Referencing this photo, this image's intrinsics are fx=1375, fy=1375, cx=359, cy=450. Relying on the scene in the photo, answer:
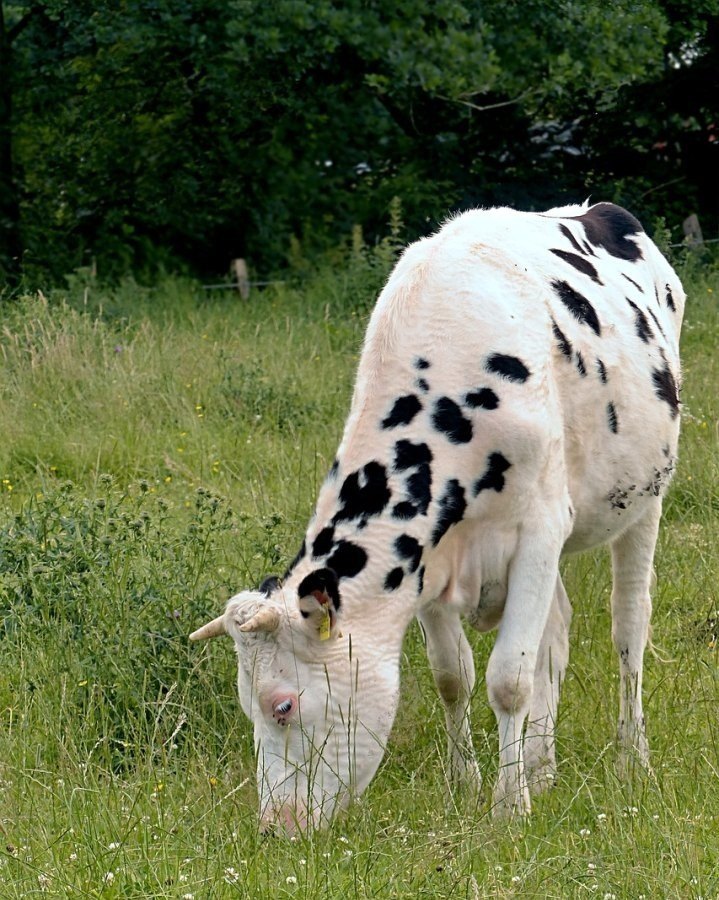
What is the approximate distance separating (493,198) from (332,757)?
500 inches

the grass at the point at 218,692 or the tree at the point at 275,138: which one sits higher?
the tree at the point at 275,138

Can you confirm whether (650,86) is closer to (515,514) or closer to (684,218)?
(684,218)

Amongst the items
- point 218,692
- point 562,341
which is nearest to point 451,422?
point 562,341

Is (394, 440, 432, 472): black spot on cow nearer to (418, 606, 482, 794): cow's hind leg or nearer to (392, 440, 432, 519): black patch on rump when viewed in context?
(392, 440, 432, 519): black patch on rump

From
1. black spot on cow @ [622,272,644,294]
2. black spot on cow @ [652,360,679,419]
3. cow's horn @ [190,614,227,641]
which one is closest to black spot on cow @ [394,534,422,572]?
cow's horn @ [190,614,227,641]

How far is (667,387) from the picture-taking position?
518 cm

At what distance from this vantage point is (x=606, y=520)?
4984 mm

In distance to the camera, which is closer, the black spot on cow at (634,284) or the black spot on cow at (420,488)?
the black spot on cow at (420,488)

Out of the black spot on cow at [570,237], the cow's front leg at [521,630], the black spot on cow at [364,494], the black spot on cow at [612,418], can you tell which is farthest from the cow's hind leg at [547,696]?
the black spot on cow at [570,237]

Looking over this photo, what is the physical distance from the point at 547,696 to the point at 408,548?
1.14 m

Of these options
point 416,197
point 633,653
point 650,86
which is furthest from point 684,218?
point 633,653

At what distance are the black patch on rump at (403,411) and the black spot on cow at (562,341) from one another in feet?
2.08

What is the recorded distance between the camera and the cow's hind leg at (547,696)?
180 inches

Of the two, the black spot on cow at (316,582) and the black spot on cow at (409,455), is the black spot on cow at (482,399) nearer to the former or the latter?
the black spot on cow at (409,455)
